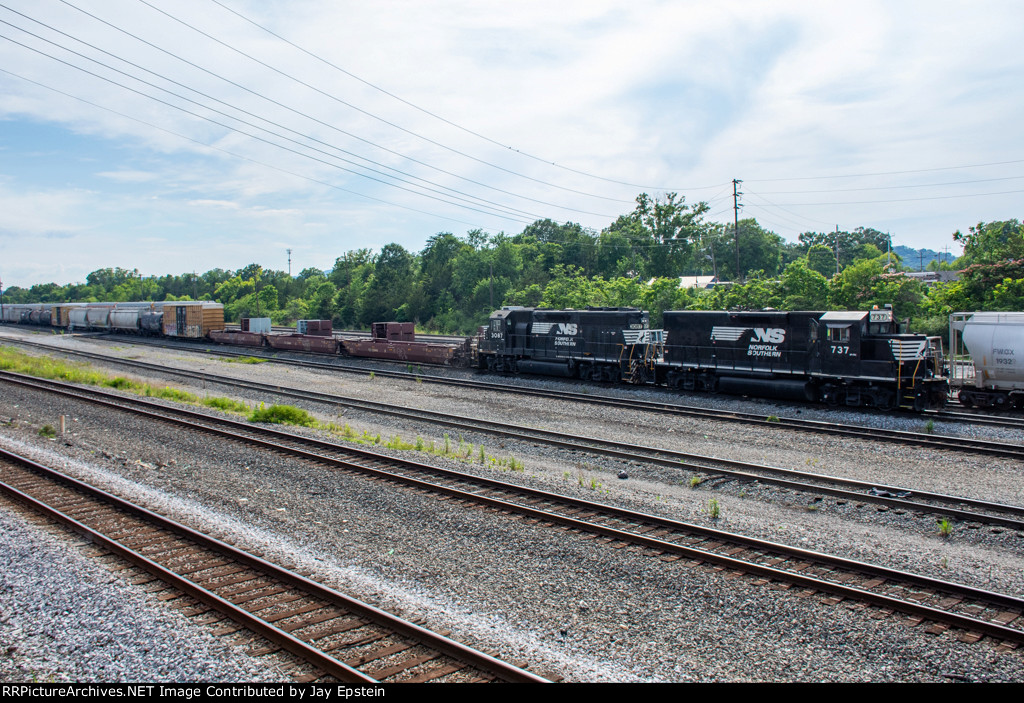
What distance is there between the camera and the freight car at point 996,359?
61.7ft

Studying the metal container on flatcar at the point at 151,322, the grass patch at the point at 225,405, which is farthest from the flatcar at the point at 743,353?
the metal container on flatcar at the point at 151,322

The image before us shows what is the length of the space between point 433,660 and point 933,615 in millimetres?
5201

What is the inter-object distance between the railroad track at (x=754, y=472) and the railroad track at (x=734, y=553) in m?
3.38

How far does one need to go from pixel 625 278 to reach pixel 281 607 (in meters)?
49.0

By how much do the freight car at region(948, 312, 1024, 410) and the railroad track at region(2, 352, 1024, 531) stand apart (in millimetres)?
10209

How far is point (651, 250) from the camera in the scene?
227ft

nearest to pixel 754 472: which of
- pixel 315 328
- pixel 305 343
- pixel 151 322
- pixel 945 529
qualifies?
pixel 945 529

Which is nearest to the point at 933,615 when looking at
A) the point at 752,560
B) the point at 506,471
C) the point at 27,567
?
the point at 752,560

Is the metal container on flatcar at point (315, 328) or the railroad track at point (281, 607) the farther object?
the metal container on flatcar at point (315, 328)

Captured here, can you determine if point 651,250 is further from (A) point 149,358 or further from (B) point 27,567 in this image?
(B) point 27,567

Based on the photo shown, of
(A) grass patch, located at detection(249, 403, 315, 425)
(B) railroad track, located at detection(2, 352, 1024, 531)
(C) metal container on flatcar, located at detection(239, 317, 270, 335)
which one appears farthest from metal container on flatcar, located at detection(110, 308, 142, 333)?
(A) grass patch, located at detection(249, 403, 315, 425)

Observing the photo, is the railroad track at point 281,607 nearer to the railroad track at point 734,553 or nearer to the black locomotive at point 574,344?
the railroad track at point 734,553

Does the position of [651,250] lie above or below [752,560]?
above

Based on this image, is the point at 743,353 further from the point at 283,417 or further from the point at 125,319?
the point at 125,319
